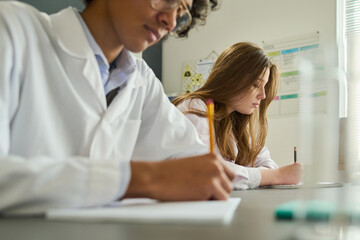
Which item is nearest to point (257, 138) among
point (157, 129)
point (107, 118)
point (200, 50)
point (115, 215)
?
point (157, 129)

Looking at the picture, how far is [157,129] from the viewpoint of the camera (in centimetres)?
108

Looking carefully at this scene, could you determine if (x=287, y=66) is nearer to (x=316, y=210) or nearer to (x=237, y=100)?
(x=237, y=100)

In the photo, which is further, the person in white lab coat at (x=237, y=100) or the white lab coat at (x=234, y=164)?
the person in white lab coat at (x=237, y=100)

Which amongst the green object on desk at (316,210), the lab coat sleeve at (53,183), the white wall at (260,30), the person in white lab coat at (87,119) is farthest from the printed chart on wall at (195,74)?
the green object on desk at (316,210)

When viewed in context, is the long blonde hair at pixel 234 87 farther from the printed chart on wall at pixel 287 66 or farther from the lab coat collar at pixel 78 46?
Answer: the printed chart on wall at pixel 287 66

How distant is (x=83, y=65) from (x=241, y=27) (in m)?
2.50

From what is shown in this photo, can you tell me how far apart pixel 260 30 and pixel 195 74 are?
673 millimetres

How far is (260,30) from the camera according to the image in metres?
2.97

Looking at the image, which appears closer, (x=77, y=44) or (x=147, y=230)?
(x=147, y=230)

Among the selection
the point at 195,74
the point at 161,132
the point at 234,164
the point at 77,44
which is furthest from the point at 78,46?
the point at 195,74

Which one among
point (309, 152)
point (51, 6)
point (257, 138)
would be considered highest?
point (51, 6)

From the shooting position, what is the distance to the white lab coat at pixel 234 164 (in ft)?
3.94

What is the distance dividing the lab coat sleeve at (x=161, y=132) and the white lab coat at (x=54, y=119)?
0.13 metres

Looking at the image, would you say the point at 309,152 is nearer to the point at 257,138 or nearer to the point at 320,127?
the point at 320,127
